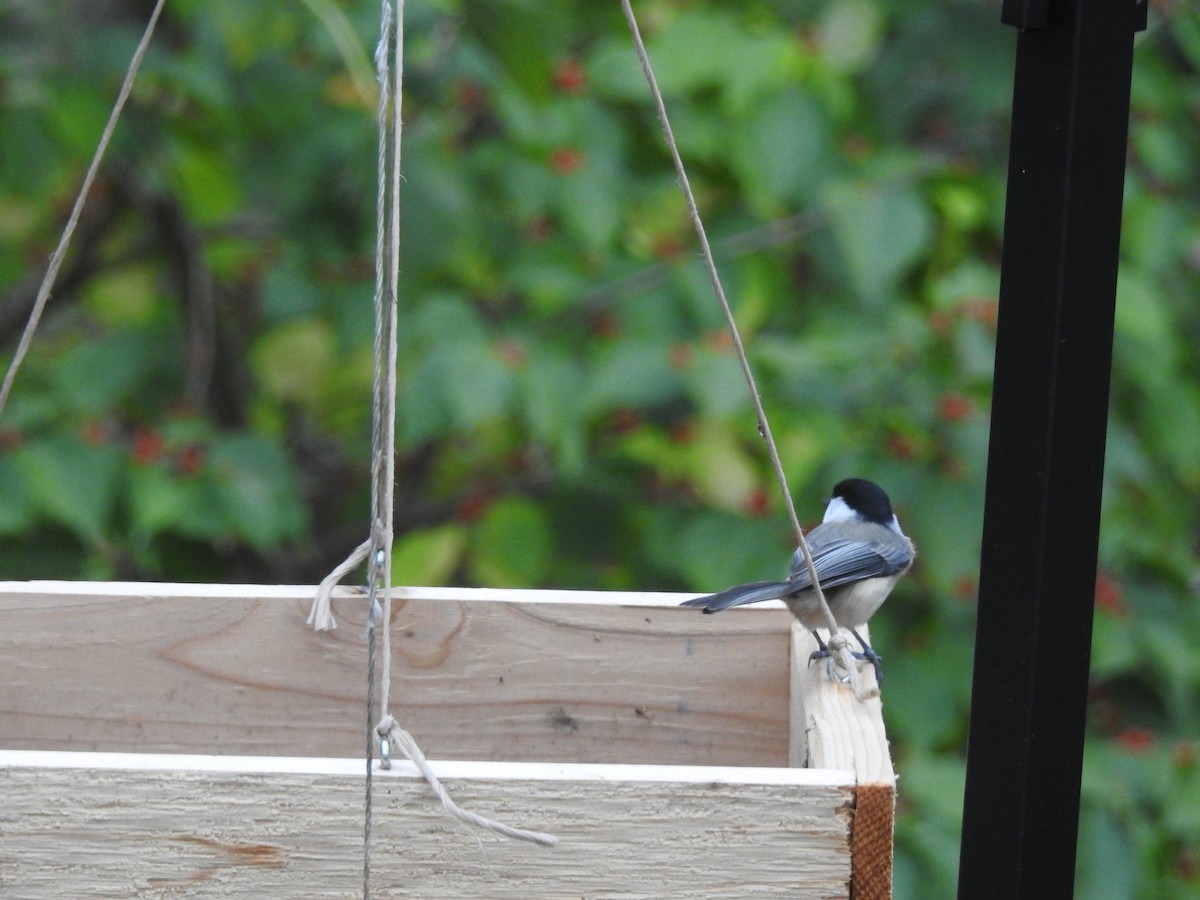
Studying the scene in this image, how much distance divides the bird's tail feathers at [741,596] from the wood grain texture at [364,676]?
25 mm

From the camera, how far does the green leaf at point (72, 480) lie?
5.90ft

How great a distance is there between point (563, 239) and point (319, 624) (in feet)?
3.49

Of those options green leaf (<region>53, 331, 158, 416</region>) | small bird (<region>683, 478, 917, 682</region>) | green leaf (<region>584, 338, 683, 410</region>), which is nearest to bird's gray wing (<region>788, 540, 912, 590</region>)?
small bird (<region>683, 478, 917, 682</region>)

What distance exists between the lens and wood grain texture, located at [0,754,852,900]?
0.90 metres

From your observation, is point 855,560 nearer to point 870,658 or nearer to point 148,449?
point 870,658

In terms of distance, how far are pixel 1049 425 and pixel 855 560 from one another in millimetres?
732

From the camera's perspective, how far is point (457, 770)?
0.90 m

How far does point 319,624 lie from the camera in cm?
122

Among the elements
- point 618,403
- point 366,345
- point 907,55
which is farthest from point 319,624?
point 907,55

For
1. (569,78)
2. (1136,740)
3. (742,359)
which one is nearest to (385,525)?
(742,359)

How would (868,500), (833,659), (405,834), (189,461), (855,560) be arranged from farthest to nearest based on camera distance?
(189,461)
(868,500)
(855,560)
(833,659)
(405,834)

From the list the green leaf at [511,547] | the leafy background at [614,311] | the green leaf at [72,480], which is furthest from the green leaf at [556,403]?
the green leaf at [72,480]

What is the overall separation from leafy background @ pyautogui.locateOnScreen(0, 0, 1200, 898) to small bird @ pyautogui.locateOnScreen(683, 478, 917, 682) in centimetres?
18

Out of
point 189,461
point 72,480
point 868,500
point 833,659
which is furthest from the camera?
point 189,461
